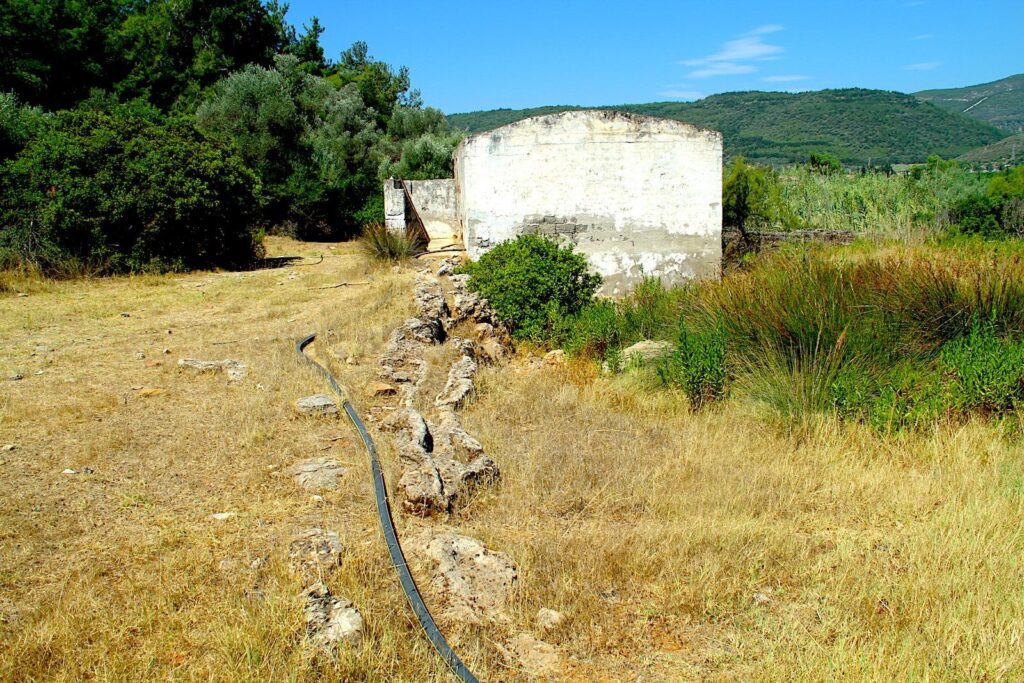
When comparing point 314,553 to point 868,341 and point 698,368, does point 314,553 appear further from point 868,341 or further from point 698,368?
point 868,341

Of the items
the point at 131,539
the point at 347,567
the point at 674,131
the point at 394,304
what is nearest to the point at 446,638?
the point at 347,567

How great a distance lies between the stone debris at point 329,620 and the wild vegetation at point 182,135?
44.0 ft

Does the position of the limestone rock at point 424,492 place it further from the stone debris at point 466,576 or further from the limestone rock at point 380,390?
the limestone rock at point 380,390

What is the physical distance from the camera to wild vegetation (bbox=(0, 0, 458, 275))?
1505cm

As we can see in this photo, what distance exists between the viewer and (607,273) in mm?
12719

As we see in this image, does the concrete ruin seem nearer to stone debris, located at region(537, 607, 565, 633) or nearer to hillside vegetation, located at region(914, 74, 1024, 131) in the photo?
stone debris, located at region(537, 607, 565, 633)

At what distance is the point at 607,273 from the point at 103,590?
9.93 m

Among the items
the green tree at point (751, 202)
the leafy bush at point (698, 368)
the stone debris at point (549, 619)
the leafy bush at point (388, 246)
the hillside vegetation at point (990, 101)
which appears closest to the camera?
the stone debris at point (549, 619)

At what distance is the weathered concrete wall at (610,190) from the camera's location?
12469mm

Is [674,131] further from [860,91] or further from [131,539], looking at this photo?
[860,91]

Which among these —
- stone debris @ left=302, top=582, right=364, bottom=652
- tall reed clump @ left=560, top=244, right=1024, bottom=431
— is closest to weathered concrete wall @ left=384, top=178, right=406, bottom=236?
tall reed clump @ left=560, top=244, right=1024, bottom=431

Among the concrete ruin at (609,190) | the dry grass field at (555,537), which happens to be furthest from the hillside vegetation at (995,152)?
the dry grass field at (555,537)

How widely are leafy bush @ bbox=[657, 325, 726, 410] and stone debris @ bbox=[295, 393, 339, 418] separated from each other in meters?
2.98

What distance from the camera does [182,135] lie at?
1797 cm
